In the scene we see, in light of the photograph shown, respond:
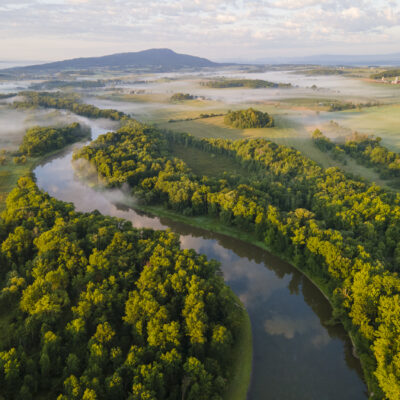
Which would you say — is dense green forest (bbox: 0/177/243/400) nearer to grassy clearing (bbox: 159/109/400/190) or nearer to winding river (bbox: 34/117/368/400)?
winding river (bbox: 34/117/368/400)

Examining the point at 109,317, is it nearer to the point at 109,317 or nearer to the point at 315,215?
the point at 109,317

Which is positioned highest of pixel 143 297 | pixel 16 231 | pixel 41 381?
pixel 16 231

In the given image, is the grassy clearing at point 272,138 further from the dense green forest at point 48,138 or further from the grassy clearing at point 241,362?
the grassy clearing at point 241,362

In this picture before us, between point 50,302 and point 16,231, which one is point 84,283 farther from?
point 16,231

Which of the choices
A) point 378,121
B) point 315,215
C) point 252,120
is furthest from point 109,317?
point 378,121

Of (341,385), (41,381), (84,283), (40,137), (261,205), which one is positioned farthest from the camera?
(40,137)

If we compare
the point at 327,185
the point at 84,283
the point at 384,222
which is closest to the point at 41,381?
the point at 84,283
